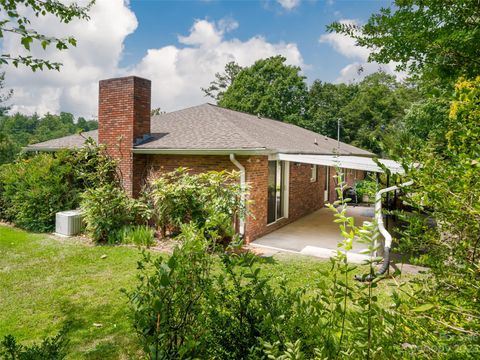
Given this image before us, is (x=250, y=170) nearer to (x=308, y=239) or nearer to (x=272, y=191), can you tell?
(x=272, y=191)

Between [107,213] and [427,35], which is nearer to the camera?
[427,35]

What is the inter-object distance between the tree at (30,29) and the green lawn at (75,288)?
3308mm

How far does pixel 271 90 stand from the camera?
42.6 meters

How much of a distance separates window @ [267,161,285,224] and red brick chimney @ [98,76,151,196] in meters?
5.32

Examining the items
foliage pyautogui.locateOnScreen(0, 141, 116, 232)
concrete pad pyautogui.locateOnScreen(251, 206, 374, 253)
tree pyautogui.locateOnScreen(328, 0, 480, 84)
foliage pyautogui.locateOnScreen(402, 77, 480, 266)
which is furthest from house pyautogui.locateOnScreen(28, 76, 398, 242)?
foliage pyautogui.locateOnScreen(402, 77, 480, 266)

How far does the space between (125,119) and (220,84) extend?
4409 centimetres

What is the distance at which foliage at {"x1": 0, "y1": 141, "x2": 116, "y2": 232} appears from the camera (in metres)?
12.6

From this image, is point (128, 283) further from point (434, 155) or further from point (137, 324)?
point (434, 155)

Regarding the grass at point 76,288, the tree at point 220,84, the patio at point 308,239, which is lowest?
the grass at point 76,288

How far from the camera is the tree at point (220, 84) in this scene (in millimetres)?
54022

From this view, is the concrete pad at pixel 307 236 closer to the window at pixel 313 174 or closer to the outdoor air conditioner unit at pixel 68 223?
the window at pixel 313 174

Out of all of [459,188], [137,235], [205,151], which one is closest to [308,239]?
[205,151]

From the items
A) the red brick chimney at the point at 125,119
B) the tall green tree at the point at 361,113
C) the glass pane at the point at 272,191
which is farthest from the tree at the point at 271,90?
the red brick chimney at the point at 125,119

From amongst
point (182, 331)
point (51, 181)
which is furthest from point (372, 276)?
point (51, 181)
